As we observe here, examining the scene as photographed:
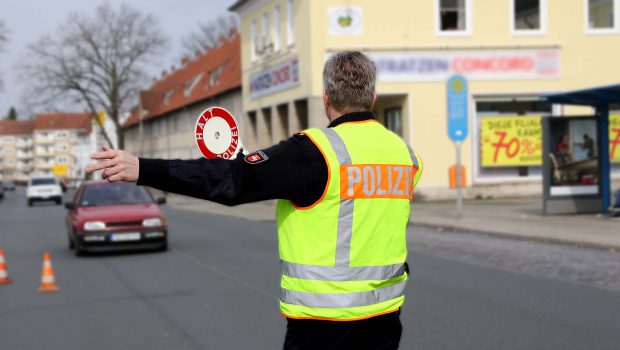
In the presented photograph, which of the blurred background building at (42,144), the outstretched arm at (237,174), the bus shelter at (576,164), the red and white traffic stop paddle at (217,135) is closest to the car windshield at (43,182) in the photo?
the bus shelter at (576,164)

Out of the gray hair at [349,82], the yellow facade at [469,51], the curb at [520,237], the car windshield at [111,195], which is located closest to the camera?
the gray hair at [349,82]

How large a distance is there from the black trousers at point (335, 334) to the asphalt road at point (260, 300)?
389 cm

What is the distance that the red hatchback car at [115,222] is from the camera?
1511 centimetres

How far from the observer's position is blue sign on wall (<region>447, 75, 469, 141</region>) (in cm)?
2052

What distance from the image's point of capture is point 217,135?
4.05 meters

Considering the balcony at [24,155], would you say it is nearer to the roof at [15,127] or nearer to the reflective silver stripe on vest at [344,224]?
the roof at [15,127]

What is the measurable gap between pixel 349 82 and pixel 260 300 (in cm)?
→ 665

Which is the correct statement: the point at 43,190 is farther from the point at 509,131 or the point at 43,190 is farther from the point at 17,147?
the point at 17,147

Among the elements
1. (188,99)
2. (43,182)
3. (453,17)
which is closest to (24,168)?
(188,99)

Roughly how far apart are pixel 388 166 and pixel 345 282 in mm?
476

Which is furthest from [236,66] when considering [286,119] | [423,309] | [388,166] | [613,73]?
[388,166]

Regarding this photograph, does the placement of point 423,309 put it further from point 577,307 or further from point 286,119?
point 286,119

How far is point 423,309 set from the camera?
873 cm

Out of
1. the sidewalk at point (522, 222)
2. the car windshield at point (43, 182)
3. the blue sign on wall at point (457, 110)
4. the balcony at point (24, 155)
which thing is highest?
the balcony at point (24, 155)
